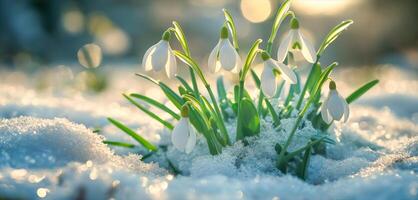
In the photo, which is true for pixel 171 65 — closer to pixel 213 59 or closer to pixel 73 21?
pixel 213 59

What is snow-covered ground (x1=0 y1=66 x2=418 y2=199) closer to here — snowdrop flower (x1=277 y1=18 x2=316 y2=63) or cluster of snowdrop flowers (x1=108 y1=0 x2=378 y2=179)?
cluster of snowdrop flowers (x1=108 y1=0 x2=378 y2=179)

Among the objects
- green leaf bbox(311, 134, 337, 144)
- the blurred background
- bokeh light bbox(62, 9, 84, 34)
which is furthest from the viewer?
the blurred background

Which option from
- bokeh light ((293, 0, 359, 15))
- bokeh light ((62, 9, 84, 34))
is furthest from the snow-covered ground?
bokeh light ((293, 0, 359, 15))

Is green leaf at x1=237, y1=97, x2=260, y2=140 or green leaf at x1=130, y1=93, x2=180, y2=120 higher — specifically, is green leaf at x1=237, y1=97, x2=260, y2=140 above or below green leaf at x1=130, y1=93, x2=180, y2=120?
below

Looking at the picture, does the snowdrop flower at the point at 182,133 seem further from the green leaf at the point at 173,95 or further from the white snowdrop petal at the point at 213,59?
the green leaf at the point at 173,95

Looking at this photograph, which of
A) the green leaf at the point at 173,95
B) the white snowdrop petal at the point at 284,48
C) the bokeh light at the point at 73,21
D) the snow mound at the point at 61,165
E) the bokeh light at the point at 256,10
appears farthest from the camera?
the bokeh light at the point at 256,10

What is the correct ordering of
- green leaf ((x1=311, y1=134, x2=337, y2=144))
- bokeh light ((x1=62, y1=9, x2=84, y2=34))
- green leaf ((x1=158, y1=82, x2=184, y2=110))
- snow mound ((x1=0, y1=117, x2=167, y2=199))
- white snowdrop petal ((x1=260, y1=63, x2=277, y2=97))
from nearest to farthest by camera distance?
snow mound ((x1=0, y1=117, x2=167, y2=199)) → white snowdrop petal ((x1=260, y1=63, x2=277, y2=97)) → green leaf ((x1=311, y1=134, x2=337, y2=144)) → green leaf ((x1=158, y1=82, x2=184, y2=110)) → bokeh light ((x1=62, y1=9, x2=84, y2=34))

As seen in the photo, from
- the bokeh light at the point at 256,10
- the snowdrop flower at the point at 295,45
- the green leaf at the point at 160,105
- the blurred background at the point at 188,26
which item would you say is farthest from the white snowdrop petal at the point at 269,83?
the bokeh light at the point at 256,10

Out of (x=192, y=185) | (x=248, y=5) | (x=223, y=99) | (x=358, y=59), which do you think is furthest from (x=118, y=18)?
(x=192, y=185)

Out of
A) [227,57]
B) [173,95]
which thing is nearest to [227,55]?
[227,57]
